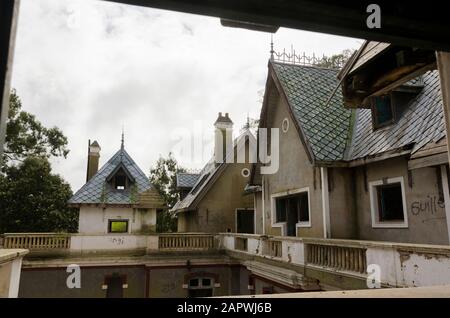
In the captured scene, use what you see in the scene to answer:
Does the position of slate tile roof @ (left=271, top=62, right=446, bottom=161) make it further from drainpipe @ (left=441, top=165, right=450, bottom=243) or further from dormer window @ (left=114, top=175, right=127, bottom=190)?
dormer window @ (left=114, top=175, right=127, bottom=190)

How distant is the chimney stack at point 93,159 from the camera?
2688 cm

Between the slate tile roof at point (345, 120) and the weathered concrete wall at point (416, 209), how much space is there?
621 mm

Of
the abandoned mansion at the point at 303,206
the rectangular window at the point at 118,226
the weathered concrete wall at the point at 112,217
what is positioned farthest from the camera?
the rectangular window at the point at 118,226

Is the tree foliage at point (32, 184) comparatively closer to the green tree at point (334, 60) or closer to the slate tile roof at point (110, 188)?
the slate tile roof at point (110, 188)

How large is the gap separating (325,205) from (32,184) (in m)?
24.2

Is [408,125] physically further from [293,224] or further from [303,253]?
[293,224]

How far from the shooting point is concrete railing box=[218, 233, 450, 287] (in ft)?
19.9

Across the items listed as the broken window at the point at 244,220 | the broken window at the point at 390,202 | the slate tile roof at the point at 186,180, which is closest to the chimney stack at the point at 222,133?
the slate tile roof at the point at 186,180

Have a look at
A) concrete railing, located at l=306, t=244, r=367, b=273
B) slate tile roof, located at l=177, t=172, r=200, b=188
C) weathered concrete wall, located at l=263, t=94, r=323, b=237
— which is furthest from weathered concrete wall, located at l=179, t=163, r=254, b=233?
concrete railing, located at l=306, t=244, r=367, b=273

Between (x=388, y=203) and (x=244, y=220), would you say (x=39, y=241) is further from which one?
(x=388, y=203)

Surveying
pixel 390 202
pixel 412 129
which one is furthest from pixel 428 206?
pixel 412 129

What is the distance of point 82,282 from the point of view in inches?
719
